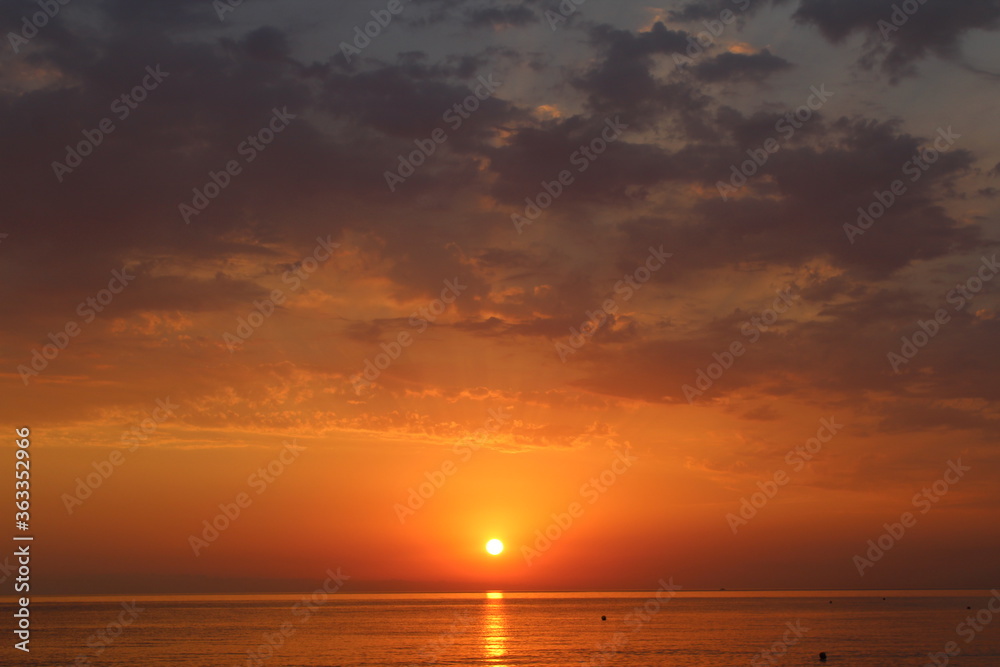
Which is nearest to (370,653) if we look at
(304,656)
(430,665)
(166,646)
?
(304,656)

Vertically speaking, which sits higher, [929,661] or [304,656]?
[304,656]

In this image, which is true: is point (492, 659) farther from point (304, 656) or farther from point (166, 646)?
point (166, 646)

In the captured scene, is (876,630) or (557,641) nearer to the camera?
(557,641)

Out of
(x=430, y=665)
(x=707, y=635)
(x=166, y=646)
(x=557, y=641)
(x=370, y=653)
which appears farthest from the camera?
(x=707, y=635)

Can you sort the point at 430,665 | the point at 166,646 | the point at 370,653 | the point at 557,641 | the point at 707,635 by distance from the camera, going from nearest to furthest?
1. the point at 430,665
2. the point at 370,653
3. the point at 166,646
4. the point at 557,641
5. the point at 707,635

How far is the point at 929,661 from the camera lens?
85.7 m

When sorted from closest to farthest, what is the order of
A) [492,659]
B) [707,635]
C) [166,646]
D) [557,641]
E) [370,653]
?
[492,659] → [370,653] → [166,646] → [557,641] → [707,635]

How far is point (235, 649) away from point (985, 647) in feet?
302

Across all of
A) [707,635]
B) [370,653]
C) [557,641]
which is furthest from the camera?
[707,635]

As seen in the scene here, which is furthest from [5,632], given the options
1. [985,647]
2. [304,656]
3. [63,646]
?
[985,647]

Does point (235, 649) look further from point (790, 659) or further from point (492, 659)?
point (790, 659)

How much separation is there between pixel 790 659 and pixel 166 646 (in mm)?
77316

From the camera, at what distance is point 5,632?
448 feet

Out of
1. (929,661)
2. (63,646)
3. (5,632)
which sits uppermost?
(5,632)
